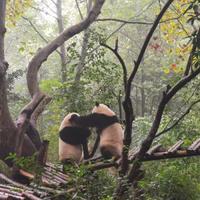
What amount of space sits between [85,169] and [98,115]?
2.05 m

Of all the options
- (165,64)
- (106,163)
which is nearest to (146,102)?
(165,64)

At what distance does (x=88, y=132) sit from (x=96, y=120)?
0.98 feet

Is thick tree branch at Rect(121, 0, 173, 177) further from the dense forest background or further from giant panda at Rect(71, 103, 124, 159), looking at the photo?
giant panda at Rect(71, 103, 124, 159)

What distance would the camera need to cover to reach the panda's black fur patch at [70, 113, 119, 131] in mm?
5168

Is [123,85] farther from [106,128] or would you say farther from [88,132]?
[106,128]

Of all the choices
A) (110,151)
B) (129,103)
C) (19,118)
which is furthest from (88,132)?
(129,103)

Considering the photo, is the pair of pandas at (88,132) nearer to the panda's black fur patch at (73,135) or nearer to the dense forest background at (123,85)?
the panda's black fur patch at (73,135)

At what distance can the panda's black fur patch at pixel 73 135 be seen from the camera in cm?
526

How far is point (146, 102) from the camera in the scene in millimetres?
13852

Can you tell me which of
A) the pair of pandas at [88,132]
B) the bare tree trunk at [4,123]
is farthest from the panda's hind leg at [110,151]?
the bare tree trunk at [4,123]

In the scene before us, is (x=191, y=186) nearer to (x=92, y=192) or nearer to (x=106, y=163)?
(x=106, y=163)

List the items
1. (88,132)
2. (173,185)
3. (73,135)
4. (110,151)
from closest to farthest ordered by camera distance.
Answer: (173,185)
(110,151)
(73,135)
(88,132)

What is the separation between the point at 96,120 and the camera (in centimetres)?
518

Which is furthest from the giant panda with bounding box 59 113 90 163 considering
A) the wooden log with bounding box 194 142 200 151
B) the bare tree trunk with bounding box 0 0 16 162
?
the wooden log with bounding box 194 142 200 151
